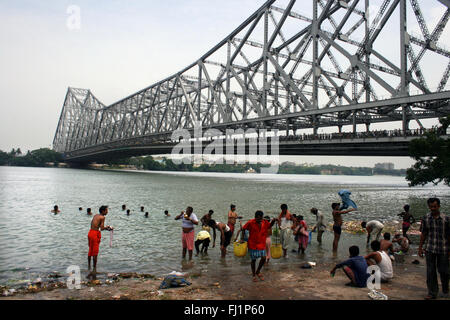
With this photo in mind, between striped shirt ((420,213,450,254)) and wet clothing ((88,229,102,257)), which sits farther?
wet clothing ((88,229,102,257))

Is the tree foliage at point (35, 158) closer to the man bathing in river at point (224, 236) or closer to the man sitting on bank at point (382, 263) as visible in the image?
the man bathing in river at point (224, 236)

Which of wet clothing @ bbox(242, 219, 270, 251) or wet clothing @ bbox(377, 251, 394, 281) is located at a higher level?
wet clothing @ bbox(242, 219, 270, 251)

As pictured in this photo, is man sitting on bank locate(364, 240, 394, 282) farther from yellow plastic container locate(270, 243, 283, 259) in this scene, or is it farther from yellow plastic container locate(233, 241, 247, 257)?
yellow plastic container locate(233, 241, 247, 257)

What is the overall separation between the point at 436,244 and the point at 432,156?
1017 inches

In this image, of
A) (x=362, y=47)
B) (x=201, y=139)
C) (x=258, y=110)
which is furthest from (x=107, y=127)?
(x=362, y=47)

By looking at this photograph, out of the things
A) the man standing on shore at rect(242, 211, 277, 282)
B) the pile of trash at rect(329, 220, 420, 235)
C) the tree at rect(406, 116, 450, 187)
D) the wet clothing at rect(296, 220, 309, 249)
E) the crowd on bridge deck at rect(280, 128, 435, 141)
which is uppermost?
the crowd on bridge deck at rect(280, 128, 435, 141)

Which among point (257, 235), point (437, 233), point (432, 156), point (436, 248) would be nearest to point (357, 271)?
point (436, 248)

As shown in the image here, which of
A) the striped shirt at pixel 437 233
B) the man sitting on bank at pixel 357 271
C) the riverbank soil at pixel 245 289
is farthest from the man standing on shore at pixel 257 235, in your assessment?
the striped shirt at pixel 437 233

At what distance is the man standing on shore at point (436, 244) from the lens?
596cm

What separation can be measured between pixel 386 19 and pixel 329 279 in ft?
163

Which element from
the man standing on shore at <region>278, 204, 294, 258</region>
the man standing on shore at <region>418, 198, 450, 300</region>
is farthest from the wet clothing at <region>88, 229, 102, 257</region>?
the man standing on shore at <region>418, 198, 450, 300</region>

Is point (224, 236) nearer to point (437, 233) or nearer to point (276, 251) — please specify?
point (276, 251)

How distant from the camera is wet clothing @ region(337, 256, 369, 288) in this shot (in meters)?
6.85

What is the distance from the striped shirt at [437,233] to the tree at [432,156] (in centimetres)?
2227
